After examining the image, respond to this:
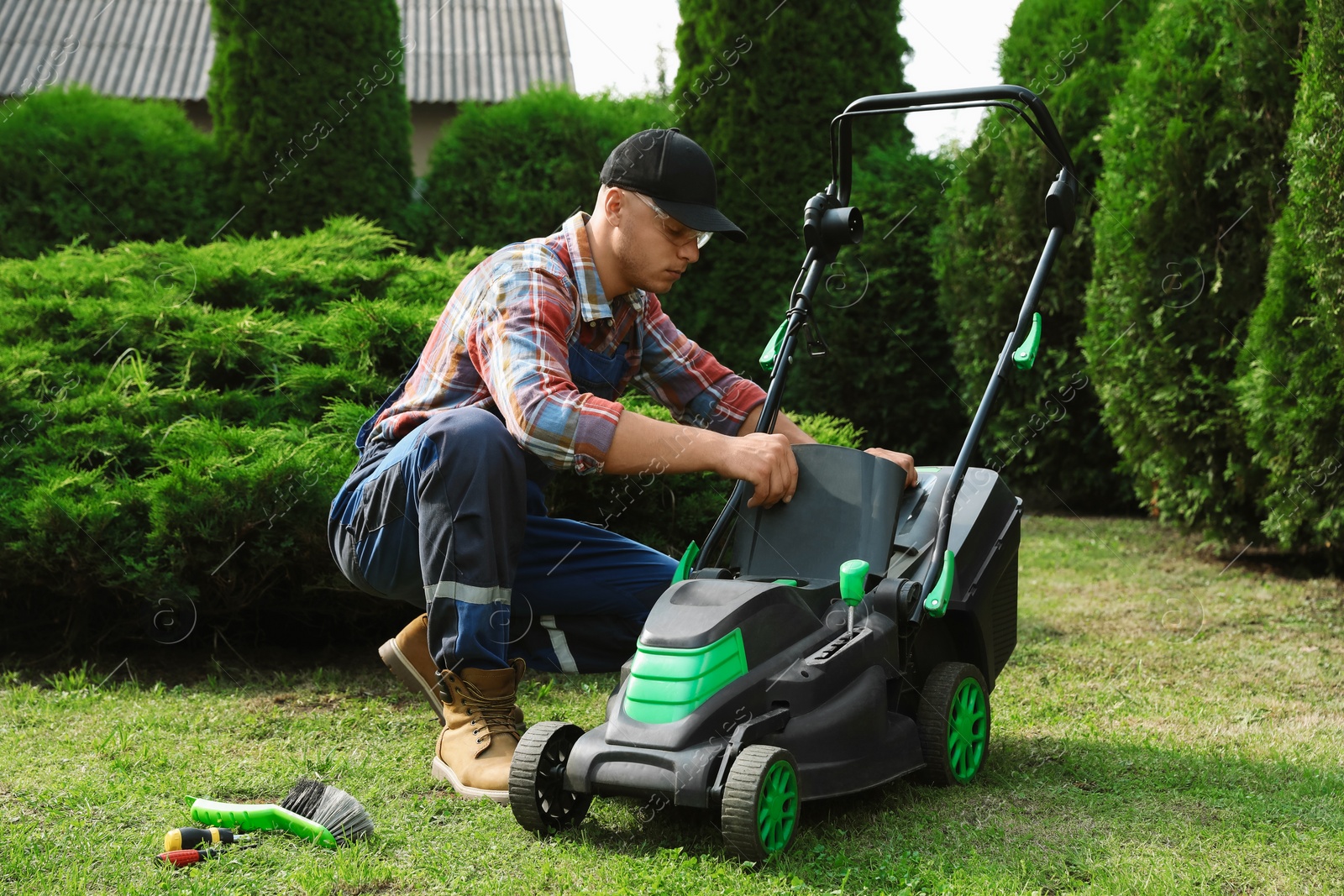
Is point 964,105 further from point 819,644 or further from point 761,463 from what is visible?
point 819,644

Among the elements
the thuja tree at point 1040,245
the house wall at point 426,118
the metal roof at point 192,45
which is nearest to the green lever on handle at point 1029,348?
the thuja tree at point 1040,245

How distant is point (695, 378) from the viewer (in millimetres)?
3143

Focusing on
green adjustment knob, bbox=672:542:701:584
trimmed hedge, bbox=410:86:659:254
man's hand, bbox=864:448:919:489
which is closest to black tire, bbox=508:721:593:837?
green adjustment knob, bbox=672:542:701:584

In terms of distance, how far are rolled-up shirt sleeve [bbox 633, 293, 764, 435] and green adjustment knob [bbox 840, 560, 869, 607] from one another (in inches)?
29.2

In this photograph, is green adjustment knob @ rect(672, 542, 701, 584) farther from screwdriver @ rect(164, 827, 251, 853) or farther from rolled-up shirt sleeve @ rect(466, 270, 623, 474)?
screwdriver @ rect(164, 827, 251, 853)

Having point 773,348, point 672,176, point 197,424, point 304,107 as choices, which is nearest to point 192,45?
point 304,107

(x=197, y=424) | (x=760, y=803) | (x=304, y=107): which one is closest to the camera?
(x=760, y=803)

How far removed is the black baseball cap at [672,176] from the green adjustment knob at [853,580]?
769mm

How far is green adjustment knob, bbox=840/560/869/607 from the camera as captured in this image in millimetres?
2457

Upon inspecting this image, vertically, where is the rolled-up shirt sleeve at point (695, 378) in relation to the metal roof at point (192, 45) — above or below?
below

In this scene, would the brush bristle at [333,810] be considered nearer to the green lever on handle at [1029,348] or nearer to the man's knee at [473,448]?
the man's knee at [473,448]

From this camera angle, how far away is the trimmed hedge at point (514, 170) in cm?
828

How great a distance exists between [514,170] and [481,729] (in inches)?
242

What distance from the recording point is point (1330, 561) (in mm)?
5250
